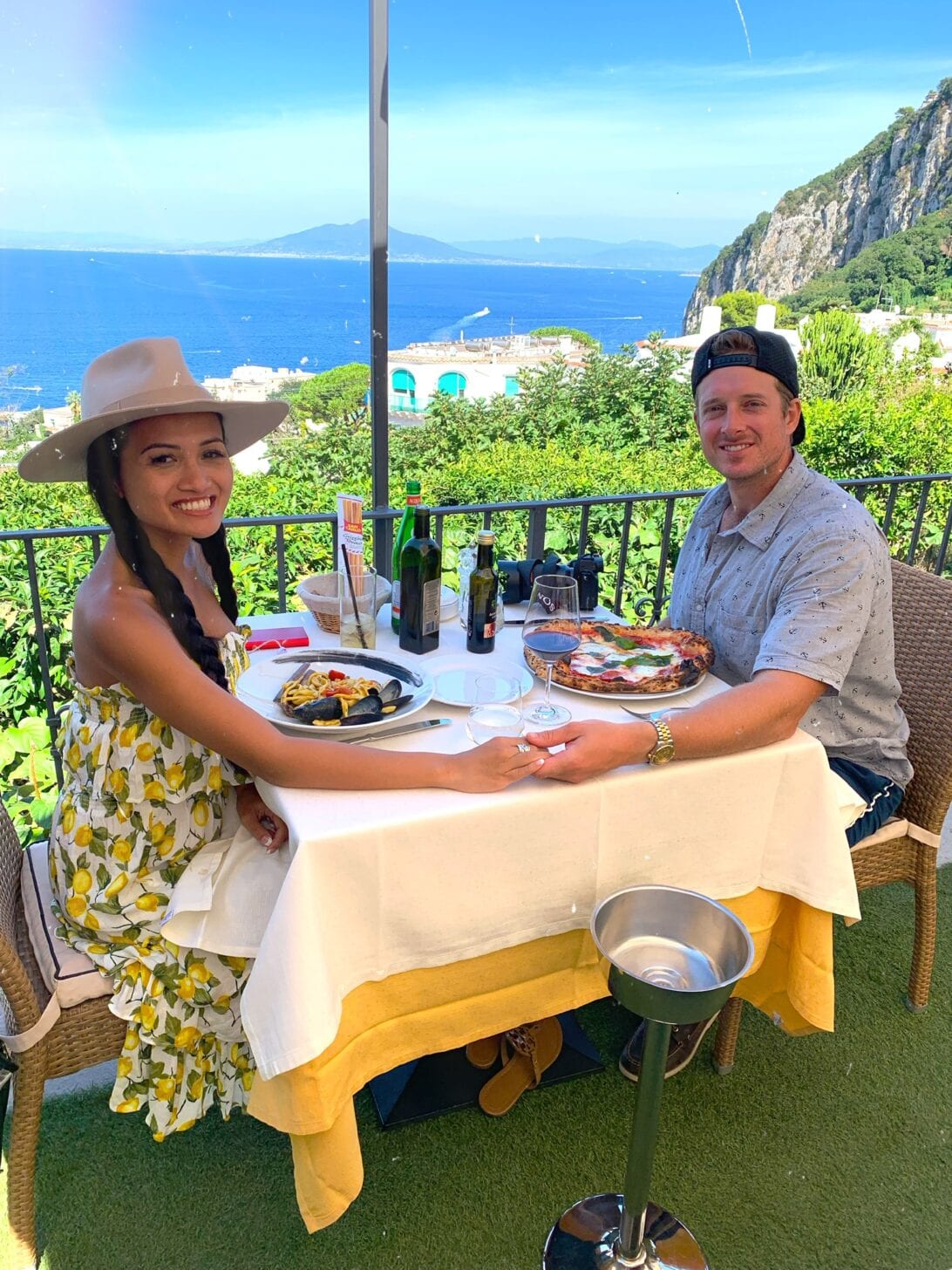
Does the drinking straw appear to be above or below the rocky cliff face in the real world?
below

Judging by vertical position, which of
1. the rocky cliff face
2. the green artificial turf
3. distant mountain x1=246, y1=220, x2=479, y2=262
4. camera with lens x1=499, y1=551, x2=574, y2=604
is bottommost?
the green artificial turf

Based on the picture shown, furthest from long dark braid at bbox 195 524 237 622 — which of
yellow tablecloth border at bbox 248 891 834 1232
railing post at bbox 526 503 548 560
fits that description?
railing post at bbox 526 503 548 560

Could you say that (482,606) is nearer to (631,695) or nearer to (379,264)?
(631,695)

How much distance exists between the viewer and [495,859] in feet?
3.97

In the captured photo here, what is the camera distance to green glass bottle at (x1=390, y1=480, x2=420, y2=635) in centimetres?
170

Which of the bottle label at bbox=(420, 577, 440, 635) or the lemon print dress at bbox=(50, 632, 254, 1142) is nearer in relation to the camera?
the lemon print dress at bbox=(50, 632, 254, 1142)

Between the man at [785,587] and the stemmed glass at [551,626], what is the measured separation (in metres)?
0.26

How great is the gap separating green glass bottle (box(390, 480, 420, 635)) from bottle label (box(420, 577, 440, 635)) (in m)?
0.08

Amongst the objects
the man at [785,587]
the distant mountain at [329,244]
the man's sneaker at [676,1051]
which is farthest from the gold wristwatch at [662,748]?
the distant mountain at [329,244]

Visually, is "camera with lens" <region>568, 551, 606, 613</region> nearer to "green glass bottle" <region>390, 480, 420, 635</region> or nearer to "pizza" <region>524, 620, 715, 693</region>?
"pizza" <region>524, 620, 715, 693</region>

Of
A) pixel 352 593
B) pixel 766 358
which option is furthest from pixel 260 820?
pixel 766 358

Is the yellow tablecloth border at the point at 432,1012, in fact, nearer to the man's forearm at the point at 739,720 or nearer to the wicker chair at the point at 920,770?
the man's forearm at the point at 739,720

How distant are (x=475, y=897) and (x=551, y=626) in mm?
523

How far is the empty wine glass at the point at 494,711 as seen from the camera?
1.32m
